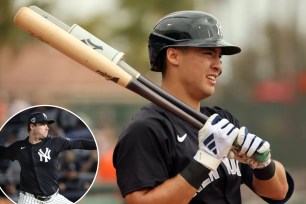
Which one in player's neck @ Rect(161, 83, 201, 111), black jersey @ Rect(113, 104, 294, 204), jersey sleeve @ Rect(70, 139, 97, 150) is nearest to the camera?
jersey sleeve @ Rect(70, 139, 97, 150)

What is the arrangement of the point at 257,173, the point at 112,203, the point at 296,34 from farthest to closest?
the point at 296,34 < the point at 112,203 < the point at 257,173

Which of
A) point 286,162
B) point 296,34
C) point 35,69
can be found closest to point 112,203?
point 286,162

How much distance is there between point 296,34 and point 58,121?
33842 millimetres

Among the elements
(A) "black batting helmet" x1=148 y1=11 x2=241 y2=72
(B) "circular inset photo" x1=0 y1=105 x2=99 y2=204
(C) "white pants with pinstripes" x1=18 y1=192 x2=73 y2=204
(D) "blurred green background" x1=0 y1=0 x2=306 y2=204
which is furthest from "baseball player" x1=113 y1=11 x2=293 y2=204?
(D) "blurred green background" x1=0 y1=0 x2=306 y2=204

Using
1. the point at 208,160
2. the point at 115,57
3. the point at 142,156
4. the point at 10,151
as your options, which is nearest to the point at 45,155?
the point at 10,151

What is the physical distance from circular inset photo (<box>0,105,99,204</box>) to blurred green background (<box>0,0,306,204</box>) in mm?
6675

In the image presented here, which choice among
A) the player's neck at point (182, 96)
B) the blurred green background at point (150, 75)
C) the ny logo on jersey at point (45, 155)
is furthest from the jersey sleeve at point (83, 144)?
the blurred green background at point (150, 75)

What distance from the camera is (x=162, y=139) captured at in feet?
13.4

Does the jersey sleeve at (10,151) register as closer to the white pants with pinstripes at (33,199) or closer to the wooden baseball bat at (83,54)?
the white pants with pinstripes at (33,199)

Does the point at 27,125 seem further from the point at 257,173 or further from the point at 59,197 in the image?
the point at 257,173

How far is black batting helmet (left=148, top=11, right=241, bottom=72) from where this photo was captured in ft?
14.0

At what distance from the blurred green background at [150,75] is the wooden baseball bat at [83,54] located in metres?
6.61

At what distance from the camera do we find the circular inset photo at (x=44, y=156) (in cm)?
380

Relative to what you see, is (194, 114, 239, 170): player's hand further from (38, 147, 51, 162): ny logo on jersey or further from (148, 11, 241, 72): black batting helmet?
(38, 147, 51, 162): ny logo on jersey
